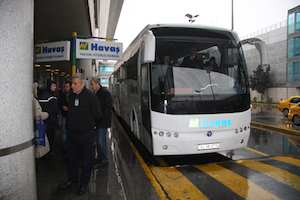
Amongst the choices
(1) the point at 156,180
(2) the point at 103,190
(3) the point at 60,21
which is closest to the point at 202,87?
(1) the point at 156,180

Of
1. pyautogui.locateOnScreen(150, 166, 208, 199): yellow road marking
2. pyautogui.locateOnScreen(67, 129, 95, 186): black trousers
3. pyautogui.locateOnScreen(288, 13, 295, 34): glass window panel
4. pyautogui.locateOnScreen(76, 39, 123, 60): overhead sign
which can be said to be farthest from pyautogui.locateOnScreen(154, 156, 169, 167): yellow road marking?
pyautogui.locateOnScreen(288, 13, 295, 34): glass window panel

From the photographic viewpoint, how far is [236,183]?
412cm

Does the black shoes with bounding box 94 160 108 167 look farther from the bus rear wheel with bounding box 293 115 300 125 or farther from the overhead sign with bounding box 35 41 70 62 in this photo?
the bus rear wheel with bounding box 293 115 300 125

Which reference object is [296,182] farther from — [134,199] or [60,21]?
[60,21]

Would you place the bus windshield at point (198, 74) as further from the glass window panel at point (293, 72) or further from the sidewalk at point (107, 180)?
the glass window panel at point (293, 72)

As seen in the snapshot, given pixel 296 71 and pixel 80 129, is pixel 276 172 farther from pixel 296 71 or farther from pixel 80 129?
pixel 296 71

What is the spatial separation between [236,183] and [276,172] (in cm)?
121

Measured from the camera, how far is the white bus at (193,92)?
4.87 metres

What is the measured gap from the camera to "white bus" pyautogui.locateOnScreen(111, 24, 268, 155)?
16.0 feet

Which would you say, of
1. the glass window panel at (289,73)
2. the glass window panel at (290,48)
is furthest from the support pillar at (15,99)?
the glass window panel at (290,48)

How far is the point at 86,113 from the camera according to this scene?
3.85 metres

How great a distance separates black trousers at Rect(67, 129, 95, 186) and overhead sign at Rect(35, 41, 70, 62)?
13.1ft

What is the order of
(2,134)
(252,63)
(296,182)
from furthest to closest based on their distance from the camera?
1. (252,63)
2. (296,182)
3. (2,134)

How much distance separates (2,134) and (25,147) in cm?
33
